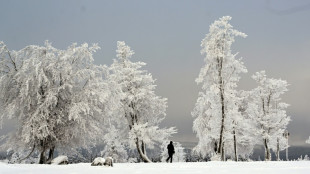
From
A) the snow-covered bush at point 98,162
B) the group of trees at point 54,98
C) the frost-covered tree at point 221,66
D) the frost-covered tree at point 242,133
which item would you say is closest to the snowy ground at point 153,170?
the snow-covered bush at point 98,162

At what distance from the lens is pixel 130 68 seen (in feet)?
107

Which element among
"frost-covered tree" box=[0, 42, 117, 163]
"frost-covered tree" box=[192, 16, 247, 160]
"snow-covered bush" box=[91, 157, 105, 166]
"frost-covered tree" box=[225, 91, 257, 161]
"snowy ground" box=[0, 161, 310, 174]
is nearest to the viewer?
"snowy ground" box=[0, 161, 310, 174]

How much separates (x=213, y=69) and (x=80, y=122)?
11.5 m

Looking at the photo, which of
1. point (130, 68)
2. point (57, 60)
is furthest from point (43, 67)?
point (130, 68)

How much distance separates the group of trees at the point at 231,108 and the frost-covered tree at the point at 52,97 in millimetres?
8661

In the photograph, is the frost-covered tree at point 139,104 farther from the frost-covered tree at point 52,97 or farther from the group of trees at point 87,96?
the frost-covered tree at point 52,97

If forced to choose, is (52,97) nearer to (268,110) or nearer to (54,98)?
(54,98)

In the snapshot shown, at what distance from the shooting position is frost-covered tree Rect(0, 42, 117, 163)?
23562mm

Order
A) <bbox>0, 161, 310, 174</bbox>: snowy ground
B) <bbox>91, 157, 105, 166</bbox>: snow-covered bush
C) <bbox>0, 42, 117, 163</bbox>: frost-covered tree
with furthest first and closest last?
1. <bbox>0, 42, 117, 163</bbox>: frost-covered tree
2. <bbox>91, 157, 105, 166</bbox>: snow-covered bush
3. <bbox>0, 161, 310, 174</bbox>: snowy ground

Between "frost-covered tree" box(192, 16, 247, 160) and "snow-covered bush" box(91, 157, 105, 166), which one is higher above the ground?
"frost-covered tree" box(192, 16, 247, 160)

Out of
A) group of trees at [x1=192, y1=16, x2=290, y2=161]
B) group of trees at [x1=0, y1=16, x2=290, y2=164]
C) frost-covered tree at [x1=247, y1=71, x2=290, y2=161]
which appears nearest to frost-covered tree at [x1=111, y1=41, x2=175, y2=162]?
group of trees at [x1=0, y1=16, x2=290, y2=164]

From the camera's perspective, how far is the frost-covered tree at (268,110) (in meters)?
40.4

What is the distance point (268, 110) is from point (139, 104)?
1671 centimetres

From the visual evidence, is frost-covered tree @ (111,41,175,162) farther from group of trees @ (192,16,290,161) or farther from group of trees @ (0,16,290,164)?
group of trees @ (192,16,290,161)
